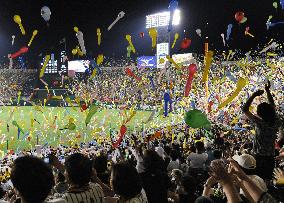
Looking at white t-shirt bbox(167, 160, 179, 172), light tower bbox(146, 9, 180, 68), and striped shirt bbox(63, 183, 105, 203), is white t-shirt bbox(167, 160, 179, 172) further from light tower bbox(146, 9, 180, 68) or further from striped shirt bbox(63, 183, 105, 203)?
light tower bbox(146, 9, 180, 68)

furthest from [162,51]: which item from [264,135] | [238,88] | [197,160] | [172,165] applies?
[264,135]

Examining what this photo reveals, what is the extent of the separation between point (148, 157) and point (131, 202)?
4.78 ft

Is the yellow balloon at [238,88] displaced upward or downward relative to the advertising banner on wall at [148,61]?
downward

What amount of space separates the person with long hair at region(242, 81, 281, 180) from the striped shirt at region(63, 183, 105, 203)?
7.35 feet

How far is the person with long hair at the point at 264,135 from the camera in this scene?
4.31 metres

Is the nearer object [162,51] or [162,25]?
[162,25]

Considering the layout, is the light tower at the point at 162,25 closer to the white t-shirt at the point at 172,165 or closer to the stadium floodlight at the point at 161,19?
the stadium floodlight at the point at 161,19

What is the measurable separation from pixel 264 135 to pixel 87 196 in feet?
8.62

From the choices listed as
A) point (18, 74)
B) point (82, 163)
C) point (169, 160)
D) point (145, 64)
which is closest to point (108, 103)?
point (145, 64)

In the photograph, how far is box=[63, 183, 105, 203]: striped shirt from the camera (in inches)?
111

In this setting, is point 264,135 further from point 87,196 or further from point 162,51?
point 162,51

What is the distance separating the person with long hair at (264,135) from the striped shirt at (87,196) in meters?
2.24

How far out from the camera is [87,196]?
2.91 m

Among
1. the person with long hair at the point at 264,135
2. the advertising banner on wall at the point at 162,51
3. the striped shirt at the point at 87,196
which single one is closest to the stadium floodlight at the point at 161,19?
the advertising banner on wall at the point at 162,51
